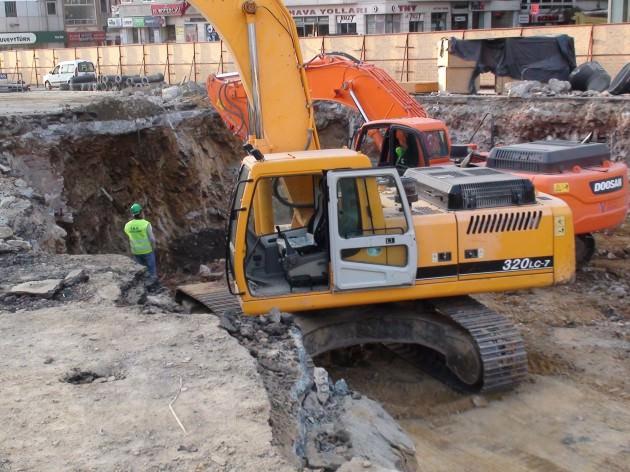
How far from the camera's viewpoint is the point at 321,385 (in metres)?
5.13

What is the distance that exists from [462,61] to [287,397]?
55.0ft

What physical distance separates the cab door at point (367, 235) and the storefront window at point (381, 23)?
1577 inches

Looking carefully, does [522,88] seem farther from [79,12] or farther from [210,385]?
[79,12]

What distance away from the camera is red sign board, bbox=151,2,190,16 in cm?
5138

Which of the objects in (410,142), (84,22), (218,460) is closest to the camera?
(218,460)

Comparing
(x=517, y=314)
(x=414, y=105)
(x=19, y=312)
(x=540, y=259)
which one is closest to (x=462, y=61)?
(x=414, y=105)

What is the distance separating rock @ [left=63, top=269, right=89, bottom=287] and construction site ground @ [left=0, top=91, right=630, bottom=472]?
2.6 inches

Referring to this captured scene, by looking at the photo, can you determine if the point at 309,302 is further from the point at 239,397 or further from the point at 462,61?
the point at 462,61

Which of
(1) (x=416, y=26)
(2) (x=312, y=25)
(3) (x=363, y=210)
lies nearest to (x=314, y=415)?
(3) (x=363, y=210)

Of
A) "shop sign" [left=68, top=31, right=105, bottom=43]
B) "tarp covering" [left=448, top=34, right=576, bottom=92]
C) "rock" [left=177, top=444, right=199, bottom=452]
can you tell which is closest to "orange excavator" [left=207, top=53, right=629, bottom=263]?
"rock" [left=177, top=444, right=199, bottom=452]

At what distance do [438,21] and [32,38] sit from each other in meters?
31.8

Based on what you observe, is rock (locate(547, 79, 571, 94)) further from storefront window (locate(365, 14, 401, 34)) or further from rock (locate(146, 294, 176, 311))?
storefront window (locate(365, 14, 401, 34))

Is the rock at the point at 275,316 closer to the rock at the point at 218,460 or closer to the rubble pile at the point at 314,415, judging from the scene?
the rubble pile at the point at 314,415

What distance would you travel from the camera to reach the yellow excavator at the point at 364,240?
6.92 metres
